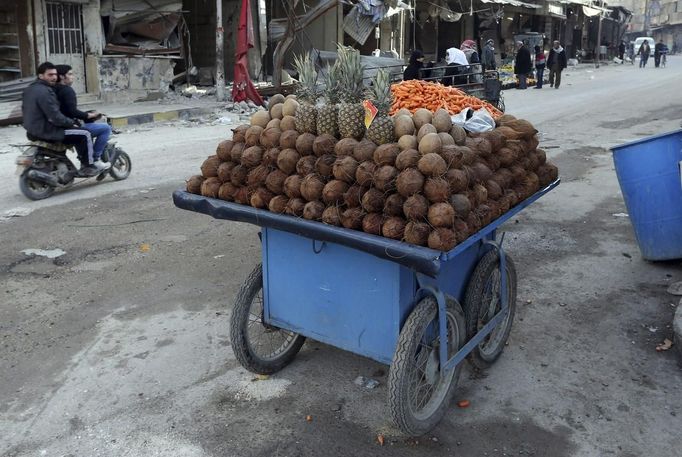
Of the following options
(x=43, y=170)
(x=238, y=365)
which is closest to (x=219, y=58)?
(x=43, y=170)

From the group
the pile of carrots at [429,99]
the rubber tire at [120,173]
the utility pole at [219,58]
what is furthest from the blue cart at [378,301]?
the utility pole at [219,58]

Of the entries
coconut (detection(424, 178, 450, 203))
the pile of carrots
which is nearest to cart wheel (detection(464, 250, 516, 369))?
coconut (detection(424, 178, 450, 203))

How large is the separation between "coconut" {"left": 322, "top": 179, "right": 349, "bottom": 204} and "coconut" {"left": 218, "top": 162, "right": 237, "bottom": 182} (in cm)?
68

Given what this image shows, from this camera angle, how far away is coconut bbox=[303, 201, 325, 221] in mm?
3078

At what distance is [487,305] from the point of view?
395 cm

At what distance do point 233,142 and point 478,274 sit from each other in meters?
1.55

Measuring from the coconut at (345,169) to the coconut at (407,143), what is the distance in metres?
0.24

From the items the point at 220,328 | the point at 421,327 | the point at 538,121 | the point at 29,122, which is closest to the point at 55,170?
the point at 29,122

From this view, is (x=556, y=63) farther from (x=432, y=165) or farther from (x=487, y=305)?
(x=432, y=165)

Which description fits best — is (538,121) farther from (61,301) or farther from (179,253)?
(61,301)

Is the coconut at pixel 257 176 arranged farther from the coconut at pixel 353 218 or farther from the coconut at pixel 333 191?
the coconut at pixel 353 218

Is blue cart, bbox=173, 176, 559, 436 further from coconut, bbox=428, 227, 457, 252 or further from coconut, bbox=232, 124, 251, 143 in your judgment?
coconut, bbox=232, 124, 251, 143

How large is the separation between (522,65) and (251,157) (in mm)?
21021

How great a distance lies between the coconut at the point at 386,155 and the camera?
3.10m
